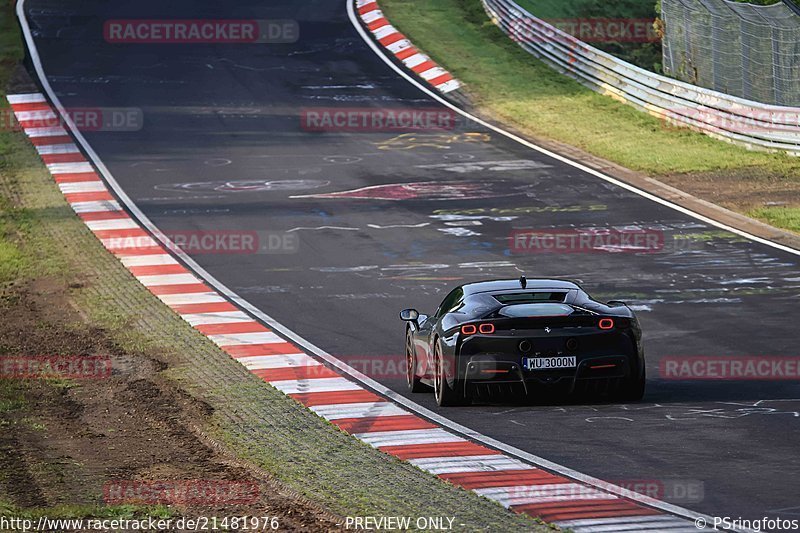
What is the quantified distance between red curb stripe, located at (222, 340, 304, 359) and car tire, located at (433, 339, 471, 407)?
351cm

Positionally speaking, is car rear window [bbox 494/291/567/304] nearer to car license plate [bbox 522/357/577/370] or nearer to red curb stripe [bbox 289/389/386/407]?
car license plate [bbox 522/357/577/370]

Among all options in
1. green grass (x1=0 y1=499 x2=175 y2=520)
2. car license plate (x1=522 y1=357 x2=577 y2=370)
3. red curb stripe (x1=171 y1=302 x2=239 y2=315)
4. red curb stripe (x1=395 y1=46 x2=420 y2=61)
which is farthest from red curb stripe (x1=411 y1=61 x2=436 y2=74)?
green grass (x1=0 y1=499 x2=175 y2=520)

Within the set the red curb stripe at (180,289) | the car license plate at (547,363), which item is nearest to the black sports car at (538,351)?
the car license plate at (547,363)

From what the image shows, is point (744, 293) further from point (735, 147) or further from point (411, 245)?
point (735, 147)

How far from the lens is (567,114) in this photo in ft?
114

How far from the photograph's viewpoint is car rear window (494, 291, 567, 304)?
14.0 m

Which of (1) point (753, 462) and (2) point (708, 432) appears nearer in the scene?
(1) point (753, 462)

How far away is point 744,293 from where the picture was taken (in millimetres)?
19562

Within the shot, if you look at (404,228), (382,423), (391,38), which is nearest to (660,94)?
(391,38)

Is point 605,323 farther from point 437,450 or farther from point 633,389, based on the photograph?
point 437,450

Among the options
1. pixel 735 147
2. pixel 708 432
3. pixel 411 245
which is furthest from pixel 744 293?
pixel 735 147

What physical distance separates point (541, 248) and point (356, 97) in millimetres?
14044

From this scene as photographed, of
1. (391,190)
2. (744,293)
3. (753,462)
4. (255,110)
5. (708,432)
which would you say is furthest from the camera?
(255,110)

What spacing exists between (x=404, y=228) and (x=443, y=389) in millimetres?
11289
